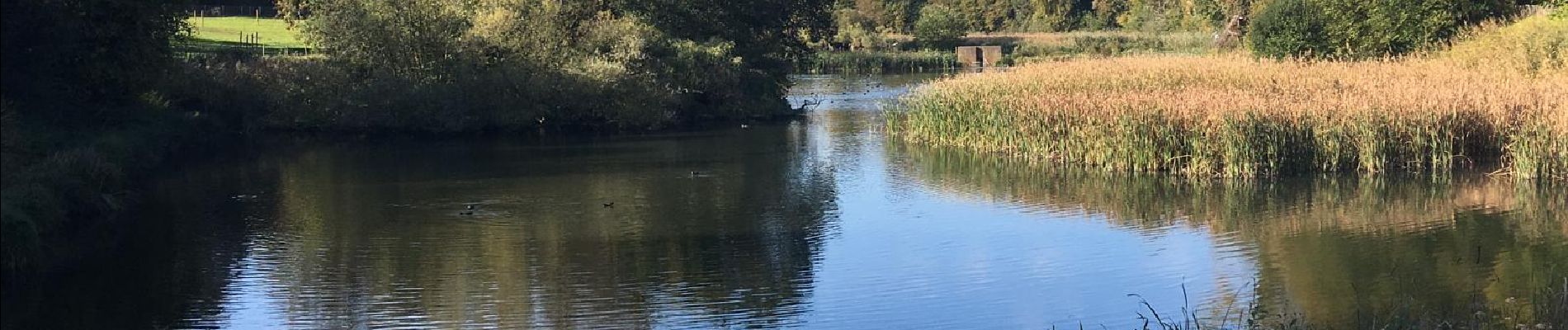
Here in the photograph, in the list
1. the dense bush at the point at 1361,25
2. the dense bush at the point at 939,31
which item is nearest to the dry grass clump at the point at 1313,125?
the dense bush at the point at 1361,25

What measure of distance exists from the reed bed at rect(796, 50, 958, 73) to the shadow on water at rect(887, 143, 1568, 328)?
3594cm

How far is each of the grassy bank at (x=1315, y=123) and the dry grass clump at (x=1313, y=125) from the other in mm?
21

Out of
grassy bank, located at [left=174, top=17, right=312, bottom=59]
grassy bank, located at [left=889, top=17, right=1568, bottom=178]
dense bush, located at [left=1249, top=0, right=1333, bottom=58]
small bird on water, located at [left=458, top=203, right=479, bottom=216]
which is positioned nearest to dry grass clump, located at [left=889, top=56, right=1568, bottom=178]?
grassy bank, located at [left=889, top=17, right=1568, bottom=178]

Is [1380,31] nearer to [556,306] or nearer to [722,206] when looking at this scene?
[722,206]

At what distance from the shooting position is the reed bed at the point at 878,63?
62125 mm

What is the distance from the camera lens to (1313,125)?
72.6ft

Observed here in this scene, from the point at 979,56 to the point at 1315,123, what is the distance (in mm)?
45681

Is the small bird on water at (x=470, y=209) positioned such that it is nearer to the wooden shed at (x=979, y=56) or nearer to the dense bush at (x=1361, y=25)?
the dense bush at (x=1361, y=25)

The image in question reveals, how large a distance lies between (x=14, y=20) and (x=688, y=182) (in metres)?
9.45

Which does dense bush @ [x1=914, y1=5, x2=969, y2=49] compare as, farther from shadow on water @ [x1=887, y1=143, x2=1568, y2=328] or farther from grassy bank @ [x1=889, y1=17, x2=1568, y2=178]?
shadow on water @ [x1=887, y1=143, x2=1568, y2=328]

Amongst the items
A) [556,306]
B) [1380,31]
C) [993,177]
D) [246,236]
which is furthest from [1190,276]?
[1380,31]

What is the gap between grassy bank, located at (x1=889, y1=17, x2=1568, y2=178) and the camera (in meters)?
21.9

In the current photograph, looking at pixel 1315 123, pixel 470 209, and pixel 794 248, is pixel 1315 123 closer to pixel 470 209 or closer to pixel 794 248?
pixel 794 248

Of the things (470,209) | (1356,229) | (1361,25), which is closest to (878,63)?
(1361,25)
